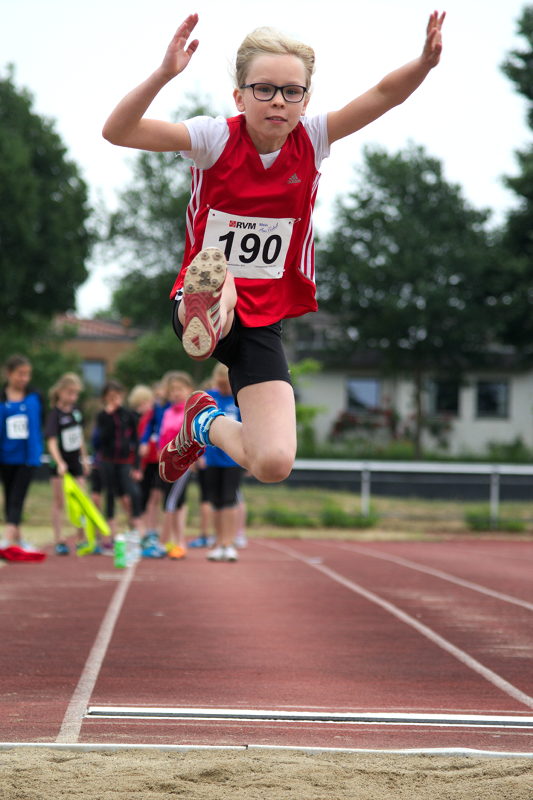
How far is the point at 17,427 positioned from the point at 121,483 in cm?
167

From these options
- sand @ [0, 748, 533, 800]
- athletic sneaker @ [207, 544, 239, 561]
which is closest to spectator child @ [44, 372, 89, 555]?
athletic sneaker @ [207, 544, 239, 561]

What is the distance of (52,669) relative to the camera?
5.02 metres

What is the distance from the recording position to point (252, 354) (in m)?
4.29

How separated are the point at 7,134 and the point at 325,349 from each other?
16.5 meters

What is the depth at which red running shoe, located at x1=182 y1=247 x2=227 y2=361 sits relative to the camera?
12.5ft

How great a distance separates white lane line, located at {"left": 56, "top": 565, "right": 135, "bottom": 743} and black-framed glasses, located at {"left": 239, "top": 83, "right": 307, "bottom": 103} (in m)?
2.48

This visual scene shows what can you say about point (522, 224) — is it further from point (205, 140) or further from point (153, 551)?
point (205, 140)

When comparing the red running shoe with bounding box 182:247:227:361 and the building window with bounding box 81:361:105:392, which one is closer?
the red running shoe with bounding box 182:247:227:361

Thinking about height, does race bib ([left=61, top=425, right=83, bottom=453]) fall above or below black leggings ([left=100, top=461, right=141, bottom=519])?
above

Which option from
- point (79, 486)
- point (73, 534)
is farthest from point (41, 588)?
point (73, 534)

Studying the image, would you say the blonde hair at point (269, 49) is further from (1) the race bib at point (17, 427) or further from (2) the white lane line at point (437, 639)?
(1) the race bib at point (17, 427)

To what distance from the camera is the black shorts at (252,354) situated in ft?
14.0

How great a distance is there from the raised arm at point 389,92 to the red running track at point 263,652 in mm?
2373

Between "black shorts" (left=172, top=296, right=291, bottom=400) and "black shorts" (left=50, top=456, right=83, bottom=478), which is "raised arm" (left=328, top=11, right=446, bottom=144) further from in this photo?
"black shorts" (left=50, top=456, right=83, bottom=478)
